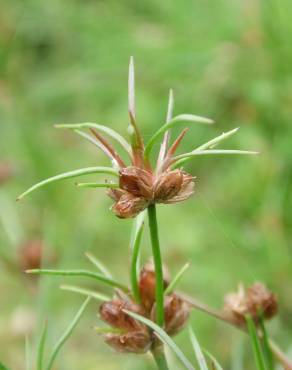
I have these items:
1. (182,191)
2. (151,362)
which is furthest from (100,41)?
(182,191)

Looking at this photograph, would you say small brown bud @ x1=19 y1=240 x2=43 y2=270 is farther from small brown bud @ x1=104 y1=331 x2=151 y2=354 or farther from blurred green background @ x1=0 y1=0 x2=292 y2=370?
small brown bud @ x1=104 y1=331 x2=151 y2=354

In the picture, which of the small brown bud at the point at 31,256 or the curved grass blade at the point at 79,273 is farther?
the small brown bud at the point at 31,256

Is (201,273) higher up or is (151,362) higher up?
(151,362)

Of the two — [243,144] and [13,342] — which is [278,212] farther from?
[13,342]

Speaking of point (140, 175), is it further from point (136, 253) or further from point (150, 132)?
point (150, 132)

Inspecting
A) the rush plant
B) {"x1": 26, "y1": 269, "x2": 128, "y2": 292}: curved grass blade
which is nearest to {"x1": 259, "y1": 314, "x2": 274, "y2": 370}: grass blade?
the rush plant

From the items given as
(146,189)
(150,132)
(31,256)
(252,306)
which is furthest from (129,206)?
(150,132)

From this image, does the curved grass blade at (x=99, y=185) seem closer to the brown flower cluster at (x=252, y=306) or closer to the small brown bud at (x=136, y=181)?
the small brown bud at (x=136, y=181)

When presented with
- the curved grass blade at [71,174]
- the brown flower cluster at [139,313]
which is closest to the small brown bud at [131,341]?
the brown flower cluster at [139,313]
